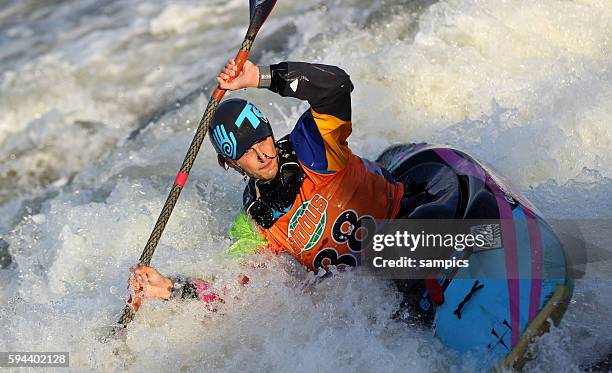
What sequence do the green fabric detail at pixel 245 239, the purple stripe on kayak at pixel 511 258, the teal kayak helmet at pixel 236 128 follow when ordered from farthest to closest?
the green fabric detail at pixel 245 239 < the teal kayak helmet at pixel 236 128 < the purple stripe on kayak at pixel 511 258

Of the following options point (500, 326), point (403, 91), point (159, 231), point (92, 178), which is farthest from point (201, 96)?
point (500, 326)

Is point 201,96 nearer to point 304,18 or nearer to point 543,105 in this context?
point 304,18

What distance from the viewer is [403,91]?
19.1 feet

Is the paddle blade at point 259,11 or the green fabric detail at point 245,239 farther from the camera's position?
the green fabric detail at point 245,239

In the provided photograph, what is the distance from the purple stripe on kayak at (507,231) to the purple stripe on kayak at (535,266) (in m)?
0.06

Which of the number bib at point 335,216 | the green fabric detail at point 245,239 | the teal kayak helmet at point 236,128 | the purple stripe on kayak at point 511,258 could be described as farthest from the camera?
the green fabric detail at point 245,239

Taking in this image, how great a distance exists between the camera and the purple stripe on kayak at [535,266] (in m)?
3.21

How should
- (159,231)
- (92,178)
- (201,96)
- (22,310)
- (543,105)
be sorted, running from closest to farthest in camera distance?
(159,231) < (22,310) < (543,105) < (92,178) < (201,96)

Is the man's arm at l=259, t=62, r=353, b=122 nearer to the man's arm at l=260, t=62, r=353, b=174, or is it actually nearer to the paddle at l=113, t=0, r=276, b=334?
the man's arm at l=260, t=62, r=353, b=174

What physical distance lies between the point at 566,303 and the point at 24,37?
22.2 ft

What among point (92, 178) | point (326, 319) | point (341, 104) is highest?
point (341, 104)

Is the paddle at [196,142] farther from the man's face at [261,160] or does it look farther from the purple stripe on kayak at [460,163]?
the purple stripe on kayak at [460,163]

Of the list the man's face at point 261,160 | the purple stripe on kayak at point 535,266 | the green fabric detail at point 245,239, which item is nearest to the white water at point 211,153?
the green fabric detail at point 245,239

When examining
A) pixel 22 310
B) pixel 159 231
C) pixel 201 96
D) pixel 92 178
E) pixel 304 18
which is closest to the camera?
pixel 159 231
